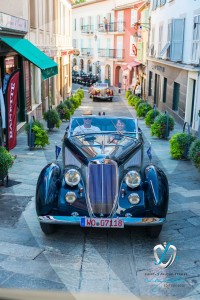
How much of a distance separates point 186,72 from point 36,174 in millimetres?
10379

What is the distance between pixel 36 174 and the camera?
369 inches

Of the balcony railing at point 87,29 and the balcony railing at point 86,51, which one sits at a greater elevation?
the balcony railing at point 87,29

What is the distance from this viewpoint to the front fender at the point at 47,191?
5.84 metres

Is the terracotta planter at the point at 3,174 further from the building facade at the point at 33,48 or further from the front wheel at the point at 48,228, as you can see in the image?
the building facade at the point at 33,48

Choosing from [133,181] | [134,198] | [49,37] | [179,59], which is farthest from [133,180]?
[49,37]

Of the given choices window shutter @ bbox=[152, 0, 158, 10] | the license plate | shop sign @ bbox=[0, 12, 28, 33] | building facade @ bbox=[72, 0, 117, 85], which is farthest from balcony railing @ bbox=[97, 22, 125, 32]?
the license plate

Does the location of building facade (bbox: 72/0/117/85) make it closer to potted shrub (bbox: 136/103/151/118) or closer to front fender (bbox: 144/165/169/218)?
potted shrub (bbox: 136/103/151/118)

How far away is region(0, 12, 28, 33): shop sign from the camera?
1094cm

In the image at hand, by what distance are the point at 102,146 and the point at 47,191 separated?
4.57 feet

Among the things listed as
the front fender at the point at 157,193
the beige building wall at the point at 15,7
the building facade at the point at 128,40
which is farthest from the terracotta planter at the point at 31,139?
the building facade at the point at 128,40

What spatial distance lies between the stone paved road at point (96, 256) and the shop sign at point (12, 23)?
5651mm

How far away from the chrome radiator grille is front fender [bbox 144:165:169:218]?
1.89ft

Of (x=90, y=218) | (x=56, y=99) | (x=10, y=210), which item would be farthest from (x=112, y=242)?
(x=56, y=99)

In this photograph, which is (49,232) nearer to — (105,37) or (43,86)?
(43,86)
